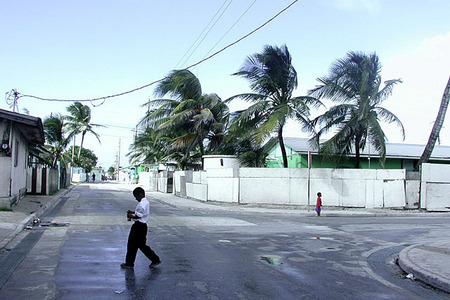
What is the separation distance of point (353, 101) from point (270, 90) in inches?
176

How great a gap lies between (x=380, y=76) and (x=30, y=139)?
741 inches

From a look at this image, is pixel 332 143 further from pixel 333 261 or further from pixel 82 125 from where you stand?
pixel 82 125

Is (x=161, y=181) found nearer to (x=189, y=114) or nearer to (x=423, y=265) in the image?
(x=189, y=114)

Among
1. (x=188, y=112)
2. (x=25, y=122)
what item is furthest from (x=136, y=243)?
(x=188, y=112)

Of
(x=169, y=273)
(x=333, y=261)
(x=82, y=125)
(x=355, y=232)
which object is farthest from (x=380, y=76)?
(x=82, y=125)

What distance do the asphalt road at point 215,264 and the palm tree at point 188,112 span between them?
591 inches

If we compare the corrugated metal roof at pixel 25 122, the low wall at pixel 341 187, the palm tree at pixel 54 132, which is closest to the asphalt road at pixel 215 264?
the corrugated metal roof at pixel 25 122

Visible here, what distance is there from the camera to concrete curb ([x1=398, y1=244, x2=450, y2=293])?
276 inches

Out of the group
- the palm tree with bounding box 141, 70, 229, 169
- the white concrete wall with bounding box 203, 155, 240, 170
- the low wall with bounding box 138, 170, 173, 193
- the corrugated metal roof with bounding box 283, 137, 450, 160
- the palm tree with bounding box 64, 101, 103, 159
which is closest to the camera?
the white concrete wall with bounding box 203, 155, 240, 170

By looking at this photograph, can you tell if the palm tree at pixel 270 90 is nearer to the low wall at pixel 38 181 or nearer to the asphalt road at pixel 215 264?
the asphalt road at pixel 215 264

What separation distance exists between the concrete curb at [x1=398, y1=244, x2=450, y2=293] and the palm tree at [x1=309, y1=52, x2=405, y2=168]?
1222 cm

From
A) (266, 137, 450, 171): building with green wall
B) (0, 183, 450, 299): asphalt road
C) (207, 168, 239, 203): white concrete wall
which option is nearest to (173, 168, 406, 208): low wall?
(207, 168, 239, 203): white concrete wall

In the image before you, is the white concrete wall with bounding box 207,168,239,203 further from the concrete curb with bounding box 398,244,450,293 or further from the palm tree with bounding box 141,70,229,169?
the concrete curb with bounding box 398,244,450,293

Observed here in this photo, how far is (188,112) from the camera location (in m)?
28.5
